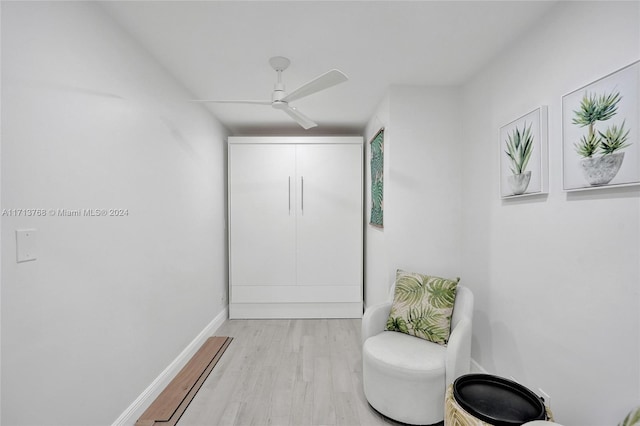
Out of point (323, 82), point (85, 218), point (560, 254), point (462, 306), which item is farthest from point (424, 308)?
point (85, 218)

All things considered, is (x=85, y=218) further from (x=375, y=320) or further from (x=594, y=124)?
(x=594, y=124)

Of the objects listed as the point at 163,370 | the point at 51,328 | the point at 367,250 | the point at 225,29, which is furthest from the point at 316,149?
the point at 51,328

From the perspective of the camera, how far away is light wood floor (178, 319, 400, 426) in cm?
198

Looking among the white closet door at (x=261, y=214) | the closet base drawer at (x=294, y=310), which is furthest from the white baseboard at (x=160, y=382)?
the white closet door at (x=261, y=214)

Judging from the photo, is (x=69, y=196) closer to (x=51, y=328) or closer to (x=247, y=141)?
(x=51, y=328)

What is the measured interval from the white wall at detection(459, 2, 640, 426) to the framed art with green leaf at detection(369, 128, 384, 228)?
89cm

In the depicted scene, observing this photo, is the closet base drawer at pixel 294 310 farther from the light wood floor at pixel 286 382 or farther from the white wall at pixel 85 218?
the white wall at pixel 85 218

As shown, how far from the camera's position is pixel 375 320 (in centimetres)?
227

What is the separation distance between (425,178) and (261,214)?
206 centimetres

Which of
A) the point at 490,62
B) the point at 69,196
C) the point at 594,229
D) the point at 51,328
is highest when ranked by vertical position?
the point at 490,62

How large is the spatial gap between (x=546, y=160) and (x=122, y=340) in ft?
8.87

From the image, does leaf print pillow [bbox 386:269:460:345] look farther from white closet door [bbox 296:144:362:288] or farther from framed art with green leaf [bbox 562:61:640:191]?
white closet door [bbox 296:144:362:288]

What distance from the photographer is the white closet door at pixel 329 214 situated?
12.4ft

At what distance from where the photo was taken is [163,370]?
2.29 metres
